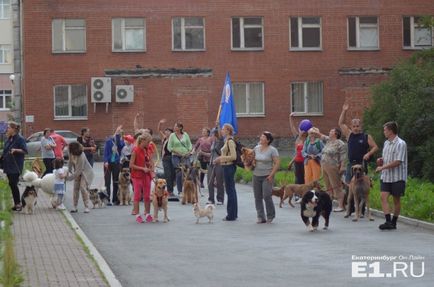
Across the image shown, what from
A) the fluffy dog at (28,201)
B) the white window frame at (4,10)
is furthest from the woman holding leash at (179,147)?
the white window frame at (4,10)

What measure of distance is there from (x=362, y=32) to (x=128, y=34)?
11.3m

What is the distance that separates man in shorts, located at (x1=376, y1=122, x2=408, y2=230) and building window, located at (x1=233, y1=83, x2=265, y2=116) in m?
32.0

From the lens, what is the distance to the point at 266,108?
163ft

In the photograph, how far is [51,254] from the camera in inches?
566

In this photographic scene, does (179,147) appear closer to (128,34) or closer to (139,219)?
(139,219)

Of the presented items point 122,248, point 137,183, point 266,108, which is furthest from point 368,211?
point 266,108

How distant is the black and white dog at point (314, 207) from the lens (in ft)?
57.4

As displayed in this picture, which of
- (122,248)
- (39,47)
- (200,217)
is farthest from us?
(39,47)

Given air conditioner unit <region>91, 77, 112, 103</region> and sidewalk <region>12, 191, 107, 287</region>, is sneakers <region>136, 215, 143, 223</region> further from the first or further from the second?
air conditioner unit <region>91, 77, 112, 103</region>

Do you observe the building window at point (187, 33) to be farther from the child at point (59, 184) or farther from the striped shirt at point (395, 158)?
the striped shirt at point (395, 158)

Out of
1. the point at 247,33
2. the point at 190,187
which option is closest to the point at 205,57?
the point at 247,33

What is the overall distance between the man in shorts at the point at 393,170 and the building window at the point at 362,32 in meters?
32.8

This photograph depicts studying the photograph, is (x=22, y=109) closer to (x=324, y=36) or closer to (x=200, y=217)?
(x=324, y=36)

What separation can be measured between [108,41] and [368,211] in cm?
3038
